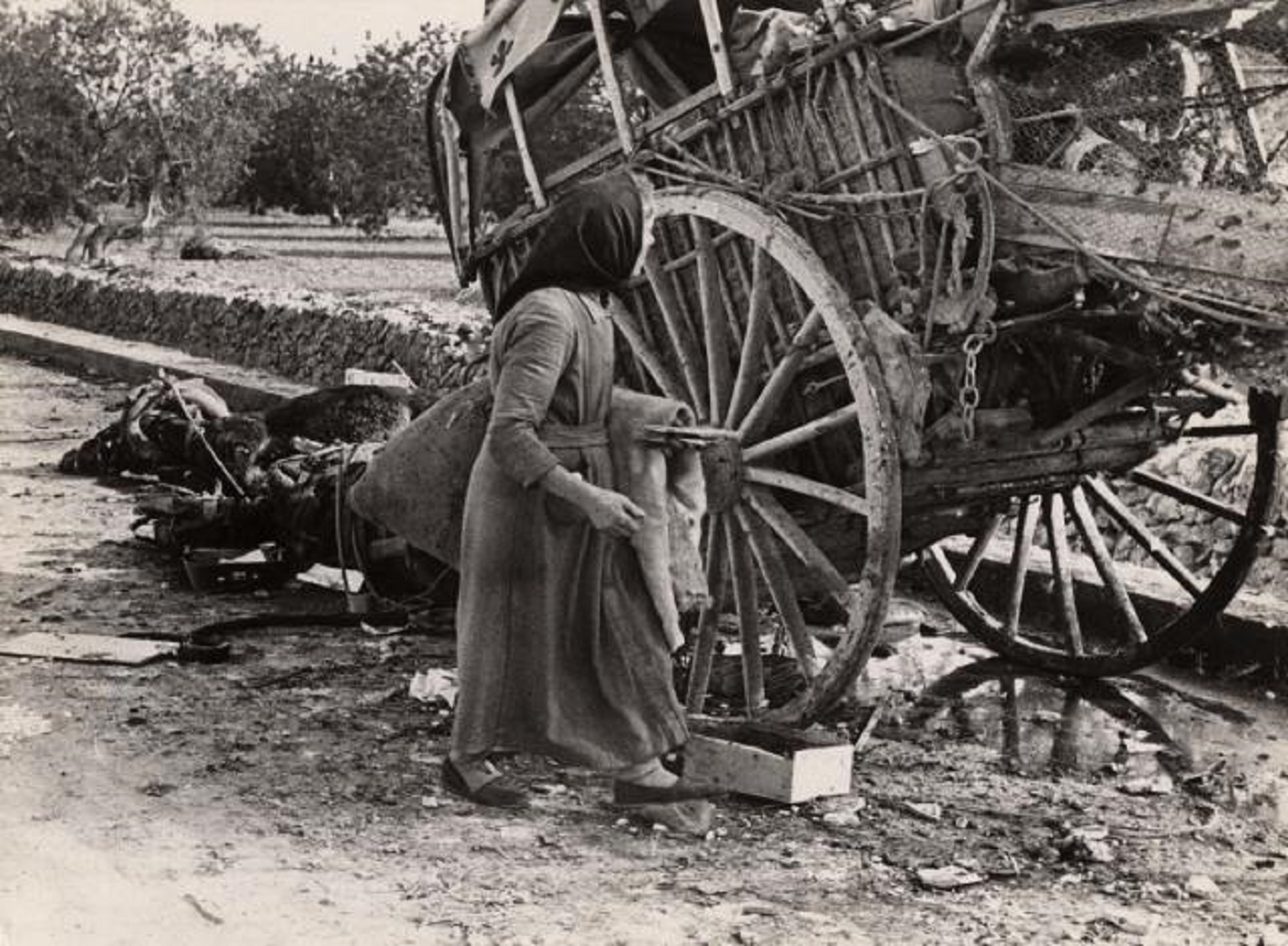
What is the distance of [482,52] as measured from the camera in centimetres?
650

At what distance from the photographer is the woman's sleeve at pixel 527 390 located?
4395mm

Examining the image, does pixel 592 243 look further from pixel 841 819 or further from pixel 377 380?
pixel 377 380

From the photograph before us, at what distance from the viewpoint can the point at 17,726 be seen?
5680mm

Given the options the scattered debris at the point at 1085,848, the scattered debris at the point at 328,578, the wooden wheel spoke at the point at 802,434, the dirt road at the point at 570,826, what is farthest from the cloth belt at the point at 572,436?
the scattered debris at the point at 328,578

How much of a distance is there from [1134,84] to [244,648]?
4384 mm

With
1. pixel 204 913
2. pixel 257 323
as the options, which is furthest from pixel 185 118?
pixel 204 913

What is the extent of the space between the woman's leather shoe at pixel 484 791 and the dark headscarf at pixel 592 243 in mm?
1508

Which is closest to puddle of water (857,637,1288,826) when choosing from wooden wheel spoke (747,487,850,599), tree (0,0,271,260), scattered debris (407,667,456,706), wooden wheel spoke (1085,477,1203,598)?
wooden wheel spoke (1085,477,1203,598)

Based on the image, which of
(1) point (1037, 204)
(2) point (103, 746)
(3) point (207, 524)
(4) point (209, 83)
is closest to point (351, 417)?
(3) point (207, 524)

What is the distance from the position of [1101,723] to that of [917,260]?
94.1 inches

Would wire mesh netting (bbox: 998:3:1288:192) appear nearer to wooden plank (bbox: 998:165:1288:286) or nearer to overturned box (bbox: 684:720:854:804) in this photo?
wooden plank (bbox: 998:165:1288:286)

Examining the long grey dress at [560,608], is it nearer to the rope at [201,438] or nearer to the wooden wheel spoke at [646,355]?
the wooden wheel spoke at [646,355]

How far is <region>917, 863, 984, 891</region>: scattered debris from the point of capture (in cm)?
450

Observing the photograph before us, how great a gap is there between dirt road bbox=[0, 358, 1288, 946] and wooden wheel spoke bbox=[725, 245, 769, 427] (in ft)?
4.54
